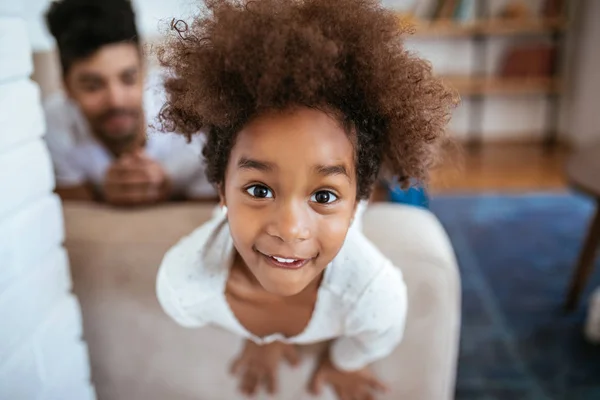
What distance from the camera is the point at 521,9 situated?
3488 mm

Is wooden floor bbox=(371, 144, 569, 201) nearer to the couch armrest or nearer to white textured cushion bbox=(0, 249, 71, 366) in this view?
the couch armrest

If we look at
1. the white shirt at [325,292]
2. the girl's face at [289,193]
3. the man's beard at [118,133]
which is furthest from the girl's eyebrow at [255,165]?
the man's beard at [118,133]

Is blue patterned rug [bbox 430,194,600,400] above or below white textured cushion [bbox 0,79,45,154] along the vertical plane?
below

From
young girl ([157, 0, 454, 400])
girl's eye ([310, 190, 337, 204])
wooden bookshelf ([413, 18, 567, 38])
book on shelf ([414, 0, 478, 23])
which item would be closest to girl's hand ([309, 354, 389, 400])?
young girl ([157, 0, 454, 400])

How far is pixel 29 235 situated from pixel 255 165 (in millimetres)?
270

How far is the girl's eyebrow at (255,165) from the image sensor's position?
1.55 ft

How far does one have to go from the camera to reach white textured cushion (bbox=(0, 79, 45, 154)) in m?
0.54

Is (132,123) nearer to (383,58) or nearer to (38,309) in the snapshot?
(38,309)

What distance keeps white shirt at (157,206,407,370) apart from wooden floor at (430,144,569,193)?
179 cm

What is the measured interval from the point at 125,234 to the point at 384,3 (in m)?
0.46

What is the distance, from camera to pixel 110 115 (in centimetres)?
106

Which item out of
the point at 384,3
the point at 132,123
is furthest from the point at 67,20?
the point at 384,3

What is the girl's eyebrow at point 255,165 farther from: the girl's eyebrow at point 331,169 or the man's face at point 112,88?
the man's face at point 112,88

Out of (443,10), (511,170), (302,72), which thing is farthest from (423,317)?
A: (443,10)
